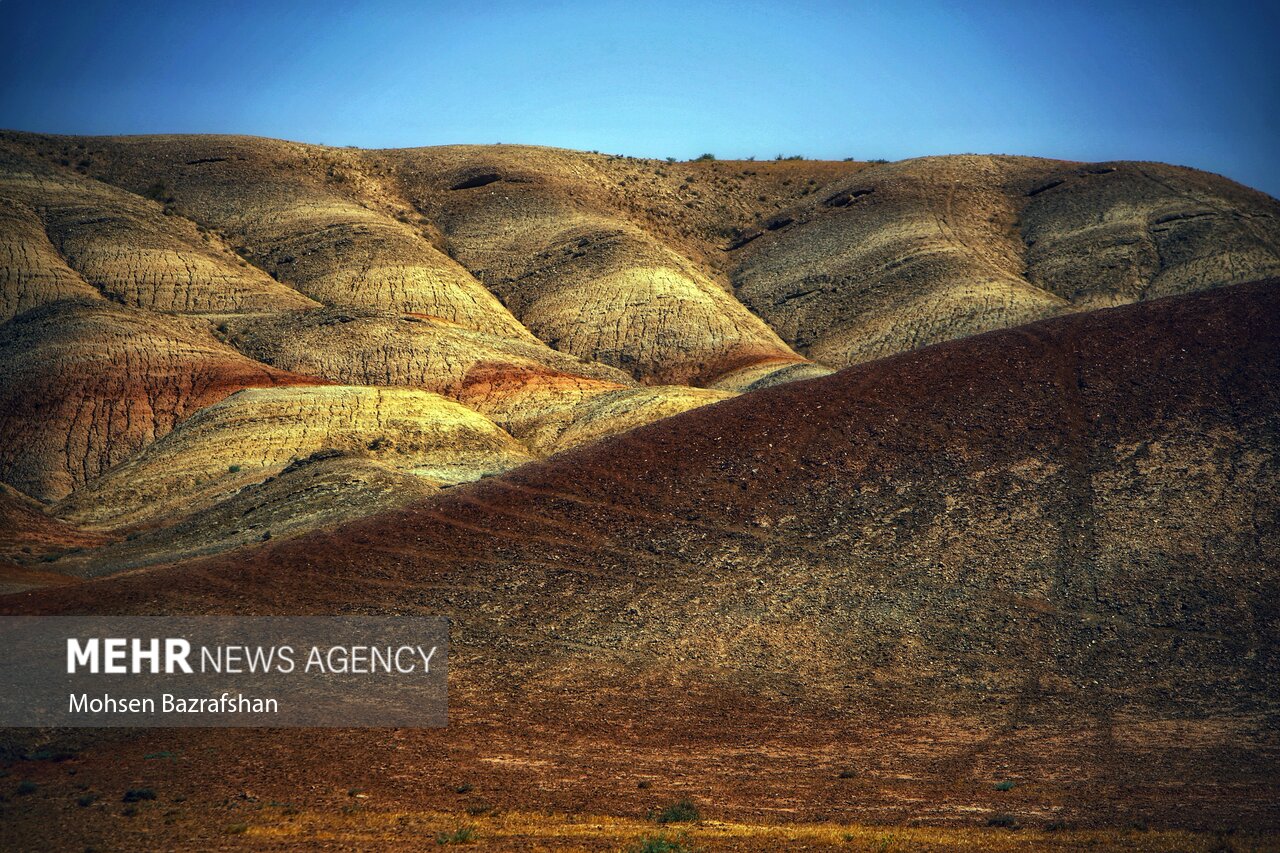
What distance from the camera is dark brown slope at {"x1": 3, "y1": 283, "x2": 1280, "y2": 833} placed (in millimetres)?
17250

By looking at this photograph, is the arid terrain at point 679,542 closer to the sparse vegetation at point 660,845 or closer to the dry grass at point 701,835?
the dry grass at point 701,835

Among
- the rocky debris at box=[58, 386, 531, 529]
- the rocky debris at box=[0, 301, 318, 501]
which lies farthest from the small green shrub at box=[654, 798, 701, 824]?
the rocky debris at box=[0, 301, 318, 501]

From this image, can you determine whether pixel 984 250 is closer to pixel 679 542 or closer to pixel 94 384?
pixel 94 384

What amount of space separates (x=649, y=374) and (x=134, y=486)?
101 ft

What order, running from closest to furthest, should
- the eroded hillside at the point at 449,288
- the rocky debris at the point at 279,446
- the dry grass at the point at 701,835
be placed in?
the dry grass at the point at 701,835 < the rocky debris at the point at 279,446 < the eroded hillside at the point at 449,288

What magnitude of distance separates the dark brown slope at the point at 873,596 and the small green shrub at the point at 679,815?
1.25 ft

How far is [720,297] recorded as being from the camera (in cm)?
7462

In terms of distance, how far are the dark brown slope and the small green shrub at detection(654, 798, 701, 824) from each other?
1.25ft

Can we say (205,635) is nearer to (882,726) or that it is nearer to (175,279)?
(882,726)

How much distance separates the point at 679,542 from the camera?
27.9 meters

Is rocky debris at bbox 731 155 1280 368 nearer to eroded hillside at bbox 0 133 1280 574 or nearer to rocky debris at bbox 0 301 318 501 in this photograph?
eroded hillside at bbox 0 133 1280 574

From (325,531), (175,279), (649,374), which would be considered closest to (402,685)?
(325,531)

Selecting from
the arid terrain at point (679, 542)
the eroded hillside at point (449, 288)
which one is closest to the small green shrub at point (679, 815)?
the arid terrain at point (679, 542)

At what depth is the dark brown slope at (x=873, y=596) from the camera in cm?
1725
